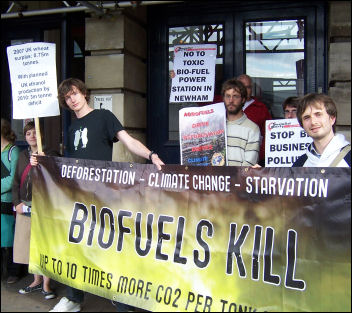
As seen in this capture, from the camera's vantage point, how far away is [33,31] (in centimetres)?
662

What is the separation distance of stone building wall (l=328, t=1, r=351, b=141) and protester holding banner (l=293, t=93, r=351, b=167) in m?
2.15

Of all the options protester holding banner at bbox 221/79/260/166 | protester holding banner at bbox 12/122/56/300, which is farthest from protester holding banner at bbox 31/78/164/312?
protester holding banner at bbox 221/79/260/166

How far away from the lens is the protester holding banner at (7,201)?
4660 mm

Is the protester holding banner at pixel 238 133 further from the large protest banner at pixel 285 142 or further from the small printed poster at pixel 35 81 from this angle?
the small printed poster at pixel 35 81

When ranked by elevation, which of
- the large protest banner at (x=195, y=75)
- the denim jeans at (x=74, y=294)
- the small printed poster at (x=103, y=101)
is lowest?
the denim jeans at (x=74, y=294)

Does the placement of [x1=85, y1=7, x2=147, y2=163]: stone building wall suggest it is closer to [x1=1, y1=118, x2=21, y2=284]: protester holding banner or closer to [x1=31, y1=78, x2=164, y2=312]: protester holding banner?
[x1=1, y1=118, x2=21, y2=284]: protester holding banner

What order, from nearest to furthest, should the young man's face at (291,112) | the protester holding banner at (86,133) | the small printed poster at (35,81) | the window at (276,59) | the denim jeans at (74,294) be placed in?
the protester holding banner at (86,133) < the denim jeans at (74,294) < the small printed poster at (35,81) < the young man's face at (291,112) < the window at (276,59)

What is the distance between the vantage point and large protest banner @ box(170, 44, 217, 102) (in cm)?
514

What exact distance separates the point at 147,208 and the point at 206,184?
54 centimetres

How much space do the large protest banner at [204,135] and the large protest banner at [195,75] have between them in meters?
1.14

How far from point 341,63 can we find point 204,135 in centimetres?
209

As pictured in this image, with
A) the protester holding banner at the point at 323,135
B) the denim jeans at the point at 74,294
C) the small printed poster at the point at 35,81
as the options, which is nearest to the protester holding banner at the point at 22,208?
the small printed poster at the point at 35,81

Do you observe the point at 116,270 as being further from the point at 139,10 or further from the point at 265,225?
the point at 139,10

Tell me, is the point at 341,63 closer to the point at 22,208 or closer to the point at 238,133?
the point at 238,133
